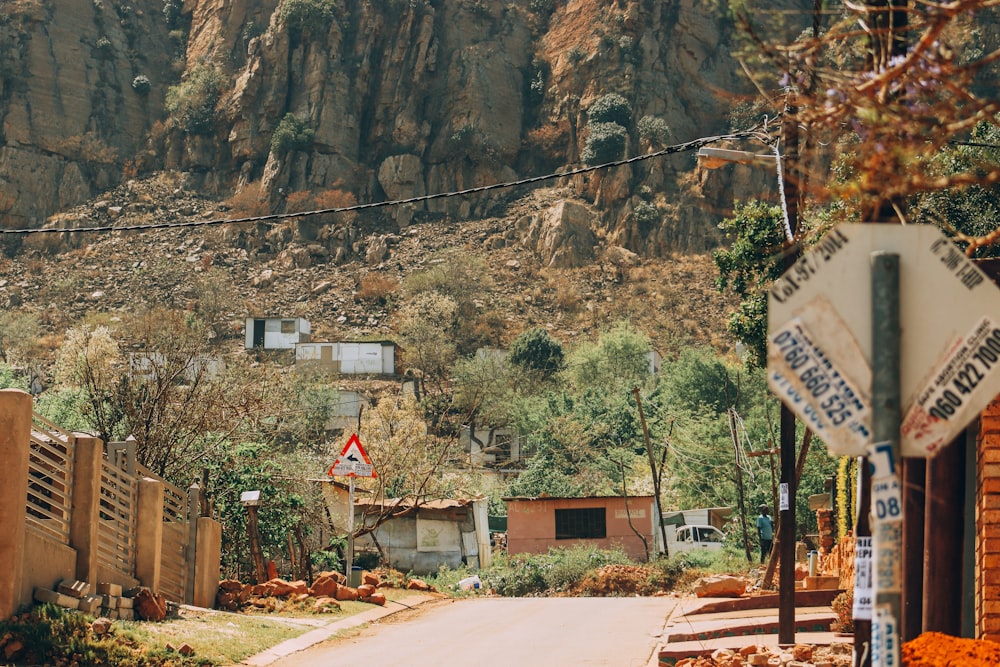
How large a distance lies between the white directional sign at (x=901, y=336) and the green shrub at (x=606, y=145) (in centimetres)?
9130

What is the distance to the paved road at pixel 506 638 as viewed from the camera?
46.7ft

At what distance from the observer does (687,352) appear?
2554 inches

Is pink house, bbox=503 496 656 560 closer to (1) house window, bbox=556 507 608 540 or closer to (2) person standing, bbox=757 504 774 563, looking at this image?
(1) house window, bbox=556 507 608 540

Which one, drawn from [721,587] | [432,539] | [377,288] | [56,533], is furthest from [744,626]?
[377,288]

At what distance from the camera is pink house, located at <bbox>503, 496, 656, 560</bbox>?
3850 cm

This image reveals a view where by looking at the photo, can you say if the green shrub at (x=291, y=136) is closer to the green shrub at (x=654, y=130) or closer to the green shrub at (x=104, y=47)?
the green shrub at (x=104, y=47)

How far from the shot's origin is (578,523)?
3897cm

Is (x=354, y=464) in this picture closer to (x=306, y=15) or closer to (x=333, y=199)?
(x=333, y=199)

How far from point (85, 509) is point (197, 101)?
94.4m

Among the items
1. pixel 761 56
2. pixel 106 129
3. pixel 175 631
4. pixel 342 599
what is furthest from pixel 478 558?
pixel 106 129

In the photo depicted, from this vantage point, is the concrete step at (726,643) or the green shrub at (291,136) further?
the green shrub at (291,136)

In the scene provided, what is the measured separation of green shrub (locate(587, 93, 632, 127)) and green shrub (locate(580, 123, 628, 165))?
1.33 m

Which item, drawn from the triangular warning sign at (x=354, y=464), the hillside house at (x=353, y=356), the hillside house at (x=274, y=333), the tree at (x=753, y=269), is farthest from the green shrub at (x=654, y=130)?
the triangular warning sign at (x=354, y=464)

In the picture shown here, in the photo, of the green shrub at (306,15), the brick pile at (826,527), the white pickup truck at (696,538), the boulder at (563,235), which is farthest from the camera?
the green shrub at (306,15)
